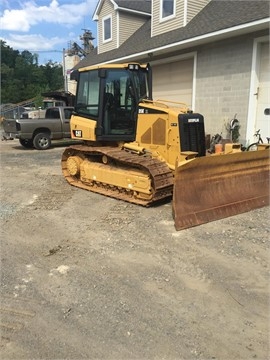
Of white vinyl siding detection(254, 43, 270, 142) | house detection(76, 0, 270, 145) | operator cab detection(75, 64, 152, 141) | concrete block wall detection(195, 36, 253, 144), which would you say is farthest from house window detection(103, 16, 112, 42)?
operator cab detection(75, 64, 152, 141)

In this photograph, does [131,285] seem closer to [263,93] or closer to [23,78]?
[263,93]

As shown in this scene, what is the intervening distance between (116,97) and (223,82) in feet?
13.3

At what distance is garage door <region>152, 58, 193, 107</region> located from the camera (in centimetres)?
1091

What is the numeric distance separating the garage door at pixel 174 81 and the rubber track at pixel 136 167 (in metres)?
4.93

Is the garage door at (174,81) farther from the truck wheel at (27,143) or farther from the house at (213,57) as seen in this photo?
the truck wheel at (27,143)

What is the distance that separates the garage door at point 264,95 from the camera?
8488mm

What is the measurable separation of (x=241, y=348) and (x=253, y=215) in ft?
10.4

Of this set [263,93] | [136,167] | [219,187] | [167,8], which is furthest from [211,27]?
[219,187]

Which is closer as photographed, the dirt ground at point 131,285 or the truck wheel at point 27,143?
the dirt ground at point 131,285

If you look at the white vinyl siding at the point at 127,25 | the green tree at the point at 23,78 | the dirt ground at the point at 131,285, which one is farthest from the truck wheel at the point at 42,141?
the green tree at the point at 23,78

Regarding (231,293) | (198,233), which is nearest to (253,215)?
(198,233)

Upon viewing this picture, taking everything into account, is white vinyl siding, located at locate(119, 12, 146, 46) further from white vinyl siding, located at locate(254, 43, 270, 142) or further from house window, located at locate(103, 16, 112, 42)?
white vinyl siding, located at locate(254, 43, 270, 142)

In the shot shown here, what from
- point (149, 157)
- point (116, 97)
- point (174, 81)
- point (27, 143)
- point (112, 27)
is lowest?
point (27, 143)

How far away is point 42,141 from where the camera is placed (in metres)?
14.4
